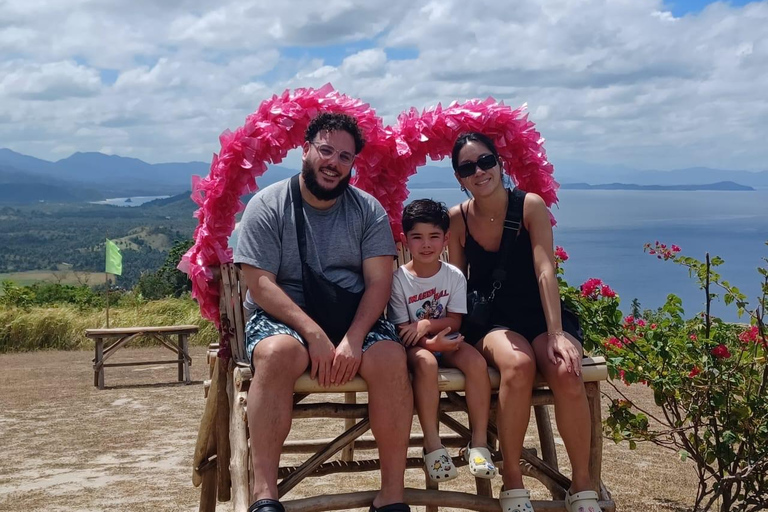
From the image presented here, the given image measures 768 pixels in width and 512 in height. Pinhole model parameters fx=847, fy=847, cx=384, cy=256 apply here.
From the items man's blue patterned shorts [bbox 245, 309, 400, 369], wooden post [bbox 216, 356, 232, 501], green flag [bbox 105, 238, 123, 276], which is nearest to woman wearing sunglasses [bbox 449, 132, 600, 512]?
man's blue patterned shorts [bbox 245, 309, 400, 369]

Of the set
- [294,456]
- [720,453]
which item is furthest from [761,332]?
[294,456]

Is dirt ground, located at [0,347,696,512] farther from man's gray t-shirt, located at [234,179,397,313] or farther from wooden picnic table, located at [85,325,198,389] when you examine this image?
man's gray t-shirt, located at [234,179,397,313]

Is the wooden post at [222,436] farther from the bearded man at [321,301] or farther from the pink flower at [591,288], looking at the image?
the pink flower at [591,288]

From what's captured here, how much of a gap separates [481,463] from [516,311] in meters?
0.82

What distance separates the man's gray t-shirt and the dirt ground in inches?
99.7

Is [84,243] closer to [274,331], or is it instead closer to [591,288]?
[591,288]

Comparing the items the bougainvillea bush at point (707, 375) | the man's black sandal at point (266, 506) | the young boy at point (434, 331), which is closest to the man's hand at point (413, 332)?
the young boy at point (434, 331)

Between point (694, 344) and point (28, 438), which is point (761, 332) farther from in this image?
point (28, 438)

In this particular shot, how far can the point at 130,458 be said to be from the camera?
752 centimetres

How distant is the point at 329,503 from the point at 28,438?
6.16 metres

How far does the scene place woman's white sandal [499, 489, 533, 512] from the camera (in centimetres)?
354

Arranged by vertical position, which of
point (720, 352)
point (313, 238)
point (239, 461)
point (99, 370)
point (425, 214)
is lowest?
point (99, 370)

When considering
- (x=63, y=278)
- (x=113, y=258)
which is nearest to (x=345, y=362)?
(x=113, y=258)

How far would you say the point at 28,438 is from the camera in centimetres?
868
